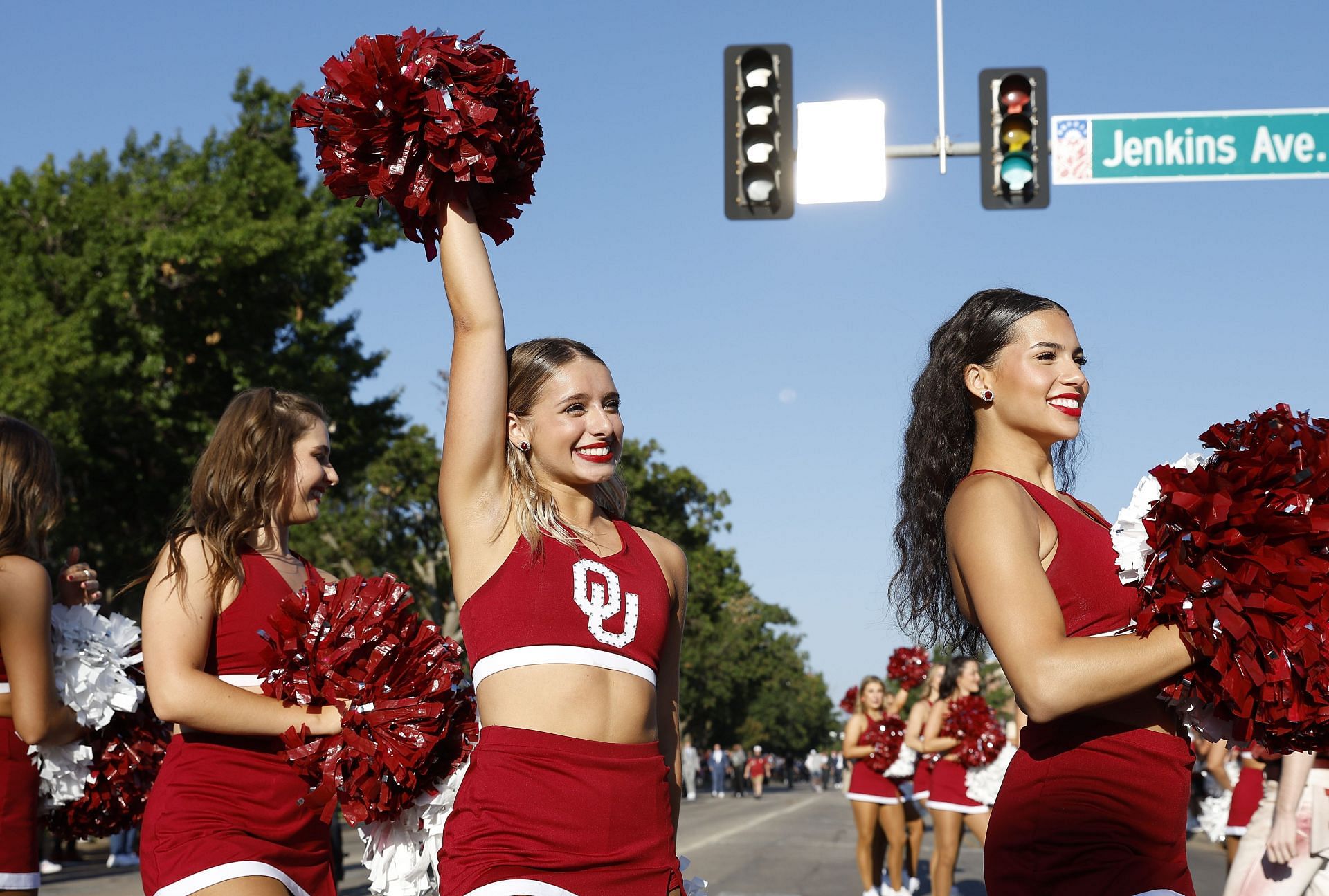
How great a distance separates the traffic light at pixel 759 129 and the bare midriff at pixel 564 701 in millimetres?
7397

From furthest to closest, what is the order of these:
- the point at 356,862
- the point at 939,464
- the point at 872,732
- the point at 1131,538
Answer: the point at 356,862
the point at 872,732
the point at 939,464
the point at 1131,538

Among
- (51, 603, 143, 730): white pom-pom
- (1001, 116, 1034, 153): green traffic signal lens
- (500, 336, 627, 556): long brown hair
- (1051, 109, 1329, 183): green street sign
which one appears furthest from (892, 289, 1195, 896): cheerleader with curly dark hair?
(1001, 116, 1034, 153): green traffic signal lens

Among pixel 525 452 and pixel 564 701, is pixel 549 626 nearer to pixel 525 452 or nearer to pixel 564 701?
pixel 564 701

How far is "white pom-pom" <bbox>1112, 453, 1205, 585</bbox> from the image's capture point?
9.00ft

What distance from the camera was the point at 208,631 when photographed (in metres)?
3.66

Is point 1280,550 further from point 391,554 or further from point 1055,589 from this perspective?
point 391,554

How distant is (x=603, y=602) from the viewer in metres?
2.91

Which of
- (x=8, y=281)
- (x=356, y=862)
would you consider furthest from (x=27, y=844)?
(x=8, y=281)


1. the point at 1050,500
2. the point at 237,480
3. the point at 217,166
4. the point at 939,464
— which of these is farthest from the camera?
the point at 217,166

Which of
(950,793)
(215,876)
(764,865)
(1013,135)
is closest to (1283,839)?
(215,876)

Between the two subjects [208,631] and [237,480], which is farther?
[237,480]

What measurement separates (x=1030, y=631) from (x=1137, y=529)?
0.32 m

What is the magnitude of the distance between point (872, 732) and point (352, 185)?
416 inches

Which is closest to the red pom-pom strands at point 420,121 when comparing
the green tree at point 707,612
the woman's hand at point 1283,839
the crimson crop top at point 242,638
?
the crimson crop top at point 242,638
